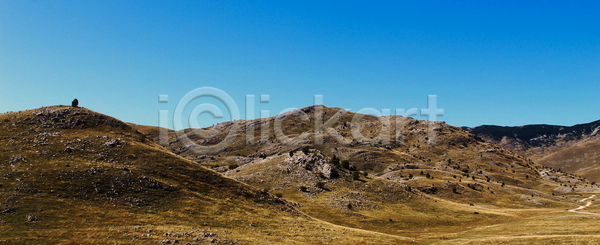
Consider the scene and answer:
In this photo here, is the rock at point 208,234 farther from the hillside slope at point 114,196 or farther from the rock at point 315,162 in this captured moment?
the rock at point 315,162

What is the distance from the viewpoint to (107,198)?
6041 cm

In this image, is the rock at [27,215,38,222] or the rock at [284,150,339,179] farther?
the rock at [284,150,339,179]

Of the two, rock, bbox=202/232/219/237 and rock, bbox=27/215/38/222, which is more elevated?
rock, bbox=27/215/38/222

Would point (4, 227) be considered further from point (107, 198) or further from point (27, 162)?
point (27, 162)

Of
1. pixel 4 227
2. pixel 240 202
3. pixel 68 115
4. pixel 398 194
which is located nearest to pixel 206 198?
pixel 240 202

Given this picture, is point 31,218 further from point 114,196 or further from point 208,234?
point 208,234

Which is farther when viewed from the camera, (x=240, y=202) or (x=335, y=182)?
(x=335, y=182)

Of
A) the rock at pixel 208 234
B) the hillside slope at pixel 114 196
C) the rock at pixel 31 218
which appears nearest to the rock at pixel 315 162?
the hillside slope at pixel 114 196

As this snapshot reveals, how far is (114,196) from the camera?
61.6 m

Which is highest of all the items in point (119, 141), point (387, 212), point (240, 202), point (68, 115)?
point (68, 115)

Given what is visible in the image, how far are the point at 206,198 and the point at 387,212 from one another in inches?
2090

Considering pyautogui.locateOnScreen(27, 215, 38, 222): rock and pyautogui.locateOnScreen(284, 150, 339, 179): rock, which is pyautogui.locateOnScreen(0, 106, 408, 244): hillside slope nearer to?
pyautogui.locateOnScreen(27, 215, 38, 222): rock

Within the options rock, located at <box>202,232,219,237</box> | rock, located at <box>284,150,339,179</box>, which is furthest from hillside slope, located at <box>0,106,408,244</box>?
rock, located at <box>284,150,339,179</box>

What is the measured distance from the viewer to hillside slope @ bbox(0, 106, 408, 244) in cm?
5034
